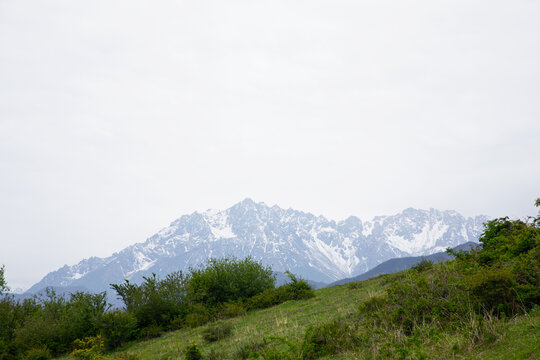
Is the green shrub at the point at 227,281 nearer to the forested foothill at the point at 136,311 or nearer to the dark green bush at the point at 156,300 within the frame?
the forested foothill at the point at 136,311

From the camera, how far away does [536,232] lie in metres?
14.1

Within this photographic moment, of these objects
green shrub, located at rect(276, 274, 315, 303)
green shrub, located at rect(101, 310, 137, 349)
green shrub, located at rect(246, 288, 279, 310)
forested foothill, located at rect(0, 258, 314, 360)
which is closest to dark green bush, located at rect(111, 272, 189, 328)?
forested foothill, located at rect(0, 258, 314, 360)

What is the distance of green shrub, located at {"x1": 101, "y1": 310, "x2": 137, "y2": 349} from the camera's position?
24812 millimetres

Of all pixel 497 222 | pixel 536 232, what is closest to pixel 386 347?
pixel 536 232

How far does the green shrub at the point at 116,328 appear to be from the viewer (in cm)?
2481

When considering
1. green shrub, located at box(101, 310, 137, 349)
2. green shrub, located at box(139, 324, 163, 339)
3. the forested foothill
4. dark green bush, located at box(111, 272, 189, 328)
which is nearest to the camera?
green shrub, located at box(101, 310, 137, 349)

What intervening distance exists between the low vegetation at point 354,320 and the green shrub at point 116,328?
0.24 feet

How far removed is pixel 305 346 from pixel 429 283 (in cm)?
540

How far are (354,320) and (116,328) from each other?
19.3 metres

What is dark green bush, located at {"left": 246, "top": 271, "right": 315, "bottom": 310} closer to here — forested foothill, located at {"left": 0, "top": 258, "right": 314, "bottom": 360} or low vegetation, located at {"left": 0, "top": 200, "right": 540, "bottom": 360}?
forested foothill, located at {"left": 0, "top": 258, "right": 314, "bottom": 360}

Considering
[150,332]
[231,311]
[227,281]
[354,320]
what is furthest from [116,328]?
[354,320]

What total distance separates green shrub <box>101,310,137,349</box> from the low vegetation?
0.24 ft

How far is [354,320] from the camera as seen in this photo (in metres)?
14.5

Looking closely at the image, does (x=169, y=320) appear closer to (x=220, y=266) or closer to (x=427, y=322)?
(x=220, y=266)
